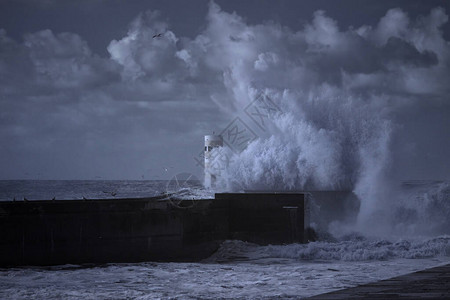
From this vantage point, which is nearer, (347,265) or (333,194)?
(347,265)

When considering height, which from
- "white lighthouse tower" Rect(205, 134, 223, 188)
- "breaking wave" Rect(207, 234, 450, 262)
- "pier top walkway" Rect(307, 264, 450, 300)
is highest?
"white lighthouse tower" Rect(205, 134, 223, 188)

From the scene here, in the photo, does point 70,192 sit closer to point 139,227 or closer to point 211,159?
point 211,159

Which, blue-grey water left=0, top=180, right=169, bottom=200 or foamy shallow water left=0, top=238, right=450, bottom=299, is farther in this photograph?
blue-grey water left=0, top=180, right=169, bottom=200

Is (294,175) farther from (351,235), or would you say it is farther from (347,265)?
(347,265)

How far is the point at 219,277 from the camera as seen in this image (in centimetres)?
1561

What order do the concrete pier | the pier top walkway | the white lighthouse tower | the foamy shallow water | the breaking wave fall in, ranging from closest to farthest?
the pier top walkway
the foamy shallow water
the concrete pier
the breaking wave
the white lighthouse tower

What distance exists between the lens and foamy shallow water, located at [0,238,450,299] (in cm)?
1291

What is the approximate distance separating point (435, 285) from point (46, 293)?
8472 mm

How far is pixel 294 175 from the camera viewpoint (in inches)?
2030

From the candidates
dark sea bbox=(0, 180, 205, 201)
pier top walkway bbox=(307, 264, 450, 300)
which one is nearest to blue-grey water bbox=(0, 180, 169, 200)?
dark sea bbox=(0, 180, 205, 201)

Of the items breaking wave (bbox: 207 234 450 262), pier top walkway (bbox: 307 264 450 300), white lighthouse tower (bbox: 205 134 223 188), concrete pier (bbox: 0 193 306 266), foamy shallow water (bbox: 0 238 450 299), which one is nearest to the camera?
pier top walkway (bbox: 307 264 450 300)

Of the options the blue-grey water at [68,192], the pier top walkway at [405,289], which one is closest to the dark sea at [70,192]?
the blue-grey water at [68,192]

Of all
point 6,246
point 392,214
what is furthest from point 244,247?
point 392,214

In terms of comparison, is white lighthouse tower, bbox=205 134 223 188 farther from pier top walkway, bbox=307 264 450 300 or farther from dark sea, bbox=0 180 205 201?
pier top walkway, bbox=307 264 450 300
